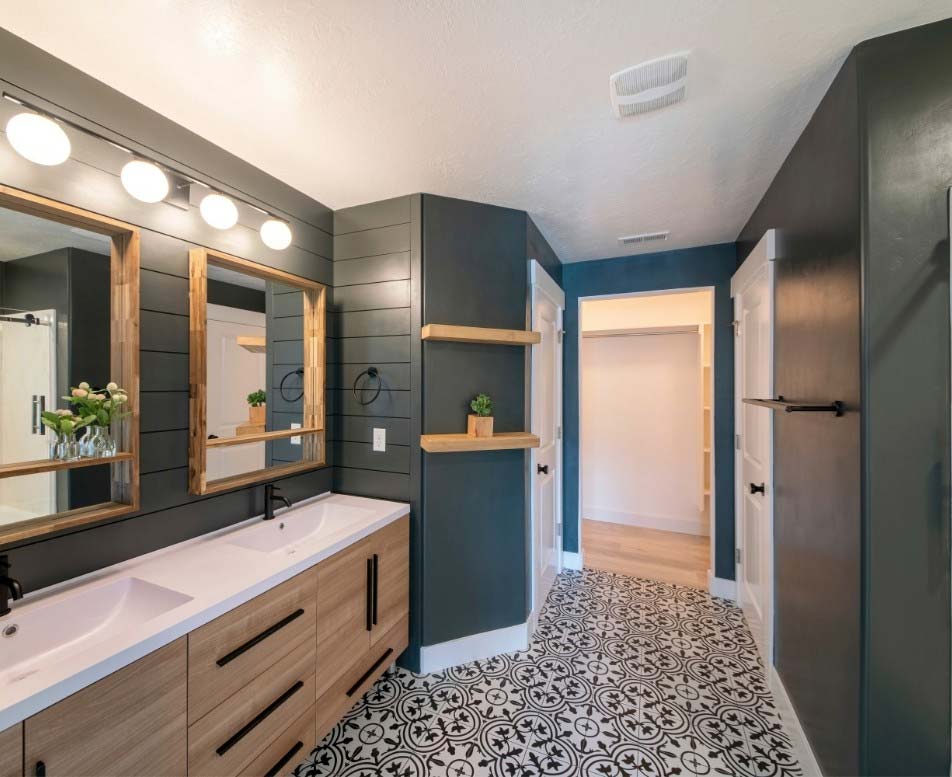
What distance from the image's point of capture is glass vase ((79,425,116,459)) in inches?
48.7

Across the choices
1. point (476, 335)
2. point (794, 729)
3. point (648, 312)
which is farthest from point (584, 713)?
point (648, 312)

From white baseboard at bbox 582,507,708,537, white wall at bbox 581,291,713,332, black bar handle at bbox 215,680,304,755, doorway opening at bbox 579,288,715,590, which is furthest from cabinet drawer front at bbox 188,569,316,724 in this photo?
white baseboard at bbox 582,507,708,537

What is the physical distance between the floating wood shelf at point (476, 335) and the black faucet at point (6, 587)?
4.98 ft

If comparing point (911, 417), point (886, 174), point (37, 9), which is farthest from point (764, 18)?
point (37, 9)

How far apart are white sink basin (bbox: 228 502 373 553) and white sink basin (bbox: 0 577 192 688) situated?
0.37 m

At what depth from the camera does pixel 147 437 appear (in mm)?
1401

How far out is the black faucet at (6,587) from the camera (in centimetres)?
99

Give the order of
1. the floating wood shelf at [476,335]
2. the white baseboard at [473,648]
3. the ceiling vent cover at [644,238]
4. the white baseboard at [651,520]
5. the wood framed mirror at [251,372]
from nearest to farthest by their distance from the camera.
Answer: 1. the wood framed mirror at [251,372]
2. the floating wood shelf at [476,335]
3. the white baseboard at [473,648]
4. the ceiling vent cover at [644,238]
5. the white baseboard at [651,520]

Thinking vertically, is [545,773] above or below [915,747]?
below

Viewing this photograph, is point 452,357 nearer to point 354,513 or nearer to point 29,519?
point 354,513

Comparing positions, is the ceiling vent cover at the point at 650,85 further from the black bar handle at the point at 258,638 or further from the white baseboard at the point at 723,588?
the white baseboard at the point at 723,588

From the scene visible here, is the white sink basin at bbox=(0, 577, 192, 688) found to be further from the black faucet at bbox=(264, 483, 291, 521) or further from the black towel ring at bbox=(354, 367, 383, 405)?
the black towel ring at bbox=(354, 367, 383, 405)

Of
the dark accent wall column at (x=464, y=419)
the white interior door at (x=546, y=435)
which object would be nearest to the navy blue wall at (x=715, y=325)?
the white interior door at (x=546, y=435)

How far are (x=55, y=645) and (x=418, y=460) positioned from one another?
1.31 meters
